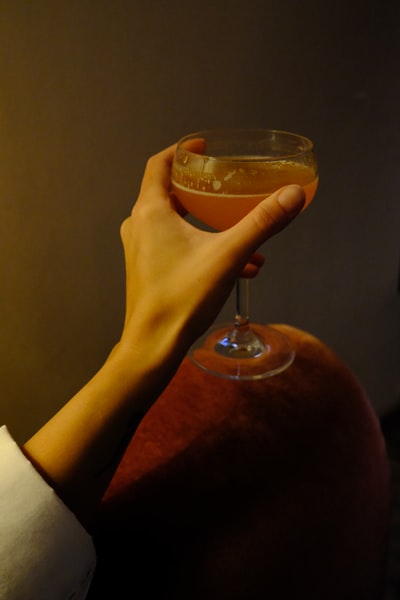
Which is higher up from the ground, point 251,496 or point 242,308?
point 242,308

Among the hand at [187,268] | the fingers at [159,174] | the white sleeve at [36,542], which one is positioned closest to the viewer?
the white sleeve at [36,542]

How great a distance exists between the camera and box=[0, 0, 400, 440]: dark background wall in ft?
2.68

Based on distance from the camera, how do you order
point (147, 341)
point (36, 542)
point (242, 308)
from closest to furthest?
point (36, 542) → point (147, 341) → point (242, 308)

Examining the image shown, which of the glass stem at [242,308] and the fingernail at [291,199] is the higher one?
the fingernail at [291,199]

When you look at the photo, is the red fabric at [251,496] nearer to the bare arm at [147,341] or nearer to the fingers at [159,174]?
the bare arm at [147,341]

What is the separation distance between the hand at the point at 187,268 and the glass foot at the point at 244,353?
25 centimetres

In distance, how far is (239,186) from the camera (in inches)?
25.4

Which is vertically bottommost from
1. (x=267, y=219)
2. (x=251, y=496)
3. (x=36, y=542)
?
(x=251, y=496)

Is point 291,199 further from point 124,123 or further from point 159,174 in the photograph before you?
point 124,123

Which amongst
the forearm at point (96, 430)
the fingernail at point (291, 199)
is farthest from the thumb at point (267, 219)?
the forearm at point (96, 430)

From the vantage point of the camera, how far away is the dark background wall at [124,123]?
2.68ft

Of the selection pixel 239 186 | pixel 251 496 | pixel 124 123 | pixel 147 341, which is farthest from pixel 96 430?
pixel 124 123

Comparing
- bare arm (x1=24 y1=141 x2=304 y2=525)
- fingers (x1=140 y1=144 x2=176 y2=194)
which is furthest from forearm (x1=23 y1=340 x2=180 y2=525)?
fingers (x1=140 y1=144 x2=176 y2=194)

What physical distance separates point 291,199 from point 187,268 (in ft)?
0.44
